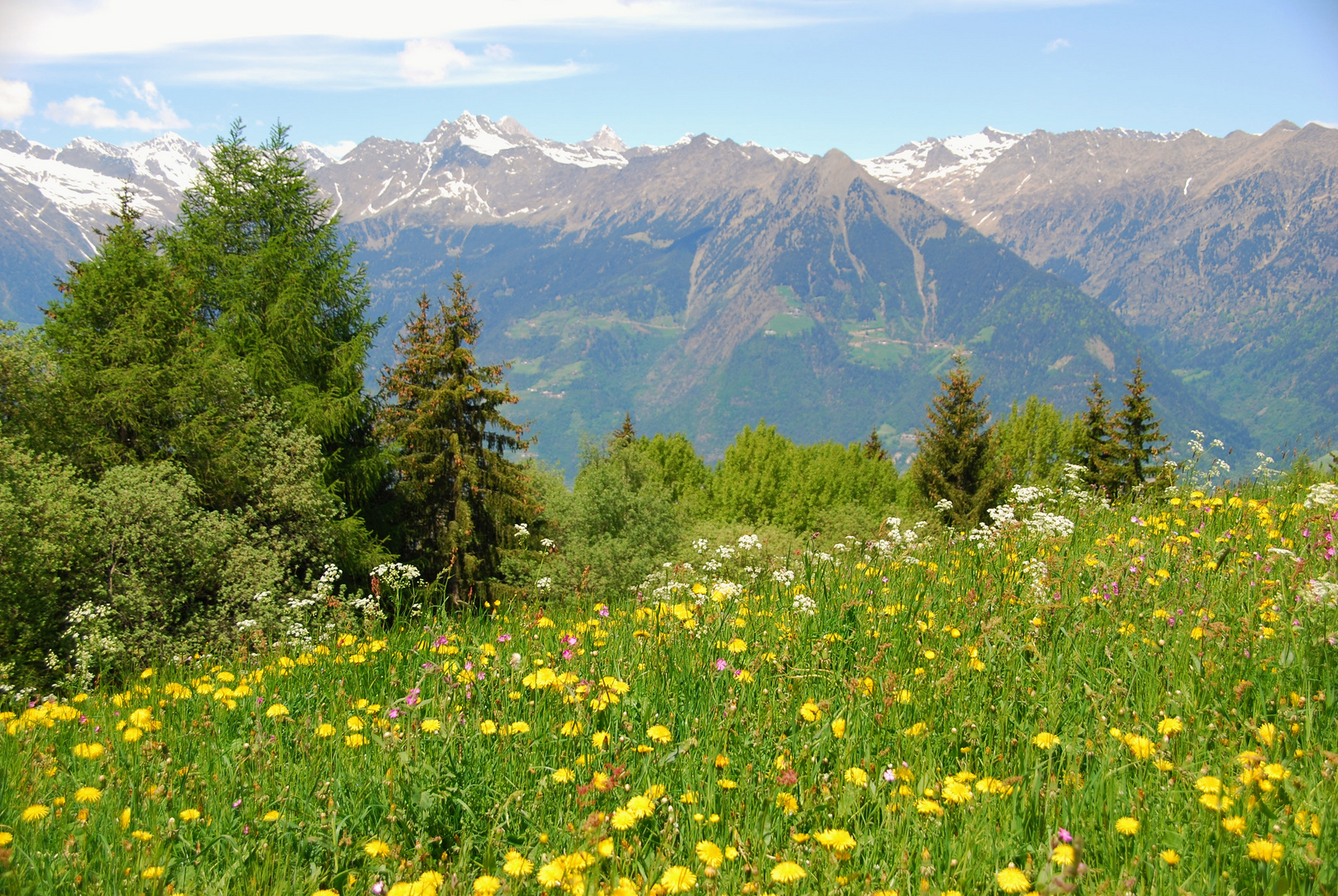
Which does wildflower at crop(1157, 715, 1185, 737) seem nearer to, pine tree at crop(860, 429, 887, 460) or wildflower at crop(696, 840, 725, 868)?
wildflower at crop(696, 840, 725, 868)

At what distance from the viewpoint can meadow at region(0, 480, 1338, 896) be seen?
2.38 metres

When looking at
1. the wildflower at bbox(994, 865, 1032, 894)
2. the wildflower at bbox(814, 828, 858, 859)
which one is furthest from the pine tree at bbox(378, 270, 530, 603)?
the wildflower at bbox(994, 865, 1032, 894)

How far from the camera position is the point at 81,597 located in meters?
18.1

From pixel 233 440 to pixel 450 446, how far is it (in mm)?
8240

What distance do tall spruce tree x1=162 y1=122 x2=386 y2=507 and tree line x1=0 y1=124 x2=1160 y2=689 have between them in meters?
0.09

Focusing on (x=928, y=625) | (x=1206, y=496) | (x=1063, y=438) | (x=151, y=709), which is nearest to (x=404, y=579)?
(x=151, y=709)

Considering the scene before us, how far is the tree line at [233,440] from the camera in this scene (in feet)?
57.8

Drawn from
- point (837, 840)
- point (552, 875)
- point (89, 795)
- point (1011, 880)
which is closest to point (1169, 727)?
point (1011, 880)

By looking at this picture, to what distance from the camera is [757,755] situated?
3166 millimetres

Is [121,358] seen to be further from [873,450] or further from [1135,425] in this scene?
[873,450]

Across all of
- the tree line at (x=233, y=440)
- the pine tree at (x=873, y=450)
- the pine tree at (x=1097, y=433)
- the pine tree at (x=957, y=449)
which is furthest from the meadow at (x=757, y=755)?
the pine tree at (x=873, y=450)

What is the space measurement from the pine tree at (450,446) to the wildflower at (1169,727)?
27.1 m

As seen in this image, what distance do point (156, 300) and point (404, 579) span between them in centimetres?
2184

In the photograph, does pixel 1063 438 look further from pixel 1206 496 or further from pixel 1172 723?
pixel 1172 723
